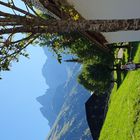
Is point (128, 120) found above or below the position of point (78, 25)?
below

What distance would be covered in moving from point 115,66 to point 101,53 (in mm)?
2879

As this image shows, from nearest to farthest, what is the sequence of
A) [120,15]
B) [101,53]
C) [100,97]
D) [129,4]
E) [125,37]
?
[129,4], [120,15], [125,37], [101,53], [100,97]

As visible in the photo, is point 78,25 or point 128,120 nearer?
point 78,25

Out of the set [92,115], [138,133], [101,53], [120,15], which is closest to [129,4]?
[120,15]

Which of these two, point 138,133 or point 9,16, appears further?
point 138,133

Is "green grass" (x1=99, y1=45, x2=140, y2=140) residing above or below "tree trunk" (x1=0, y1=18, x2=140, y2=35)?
below

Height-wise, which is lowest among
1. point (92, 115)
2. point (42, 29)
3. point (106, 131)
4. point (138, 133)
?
point (92, 115)

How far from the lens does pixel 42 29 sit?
14.6 meters

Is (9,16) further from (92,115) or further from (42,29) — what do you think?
(92,115)

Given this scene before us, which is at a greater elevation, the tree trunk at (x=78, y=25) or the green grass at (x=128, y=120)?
the tree trunk at (x=78, y=25)

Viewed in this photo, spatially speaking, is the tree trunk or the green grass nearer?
the tree trunk

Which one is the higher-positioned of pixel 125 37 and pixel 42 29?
pixel 42 29

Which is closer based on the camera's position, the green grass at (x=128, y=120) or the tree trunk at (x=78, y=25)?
the tree trunk at (x=78, y=25)

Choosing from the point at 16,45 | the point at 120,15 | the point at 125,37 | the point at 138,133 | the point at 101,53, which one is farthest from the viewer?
the point at 101,53
